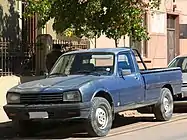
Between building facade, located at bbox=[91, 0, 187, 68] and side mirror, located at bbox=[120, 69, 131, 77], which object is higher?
building facade, located at bbox=[91, 0, 187, 68]

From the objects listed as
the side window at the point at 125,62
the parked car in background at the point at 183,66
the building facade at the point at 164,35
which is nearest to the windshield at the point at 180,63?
the parked car in background at the point at 183,66

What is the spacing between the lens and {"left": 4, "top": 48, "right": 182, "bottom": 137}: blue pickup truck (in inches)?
427

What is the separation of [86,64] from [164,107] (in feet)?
8.31

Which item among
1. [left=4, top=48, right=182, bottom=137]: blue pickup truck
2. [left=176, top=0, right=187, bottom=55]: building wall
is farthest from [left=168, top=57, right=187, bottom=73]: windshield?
[left=176, top=0, right=187, bottom=55]: building wall

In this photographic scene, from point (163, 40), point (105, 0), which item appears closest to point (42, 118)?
point (105, 0)

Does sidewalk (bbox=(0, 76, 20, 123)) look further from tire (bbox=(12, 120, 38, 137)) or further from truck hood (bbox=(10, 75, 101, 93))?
truck hood (bbox=(10, 75, 101, 93))

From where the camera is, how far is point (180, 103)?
52.3 feet

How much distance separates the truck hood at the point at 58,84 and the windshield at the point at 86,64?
490 mm

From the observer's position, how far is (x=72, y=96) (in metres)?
10.8

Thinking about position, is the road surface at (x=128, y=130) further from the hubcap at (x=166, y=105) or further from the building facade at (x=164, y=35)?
the building facade at (x=164, y=35)

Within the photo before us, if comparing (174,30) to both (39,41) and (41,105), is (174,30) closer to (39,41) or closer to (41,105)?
(39,41)

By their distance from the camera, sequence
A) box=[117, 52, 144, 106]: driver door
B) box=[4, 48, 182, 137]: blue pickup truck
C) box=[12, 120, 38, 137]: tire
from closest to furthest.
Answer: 1. box=[4, 48, 182, 137]: blue pickup truck
2. box=[12, 120, 38, 137]: tire
3. box=[117, 52, 144, 106]: driver door

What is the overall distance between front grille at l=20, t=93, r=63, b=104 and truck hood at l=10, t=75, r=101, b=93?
0.34 ft

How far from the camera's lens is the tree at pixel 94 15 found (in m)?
16.2
